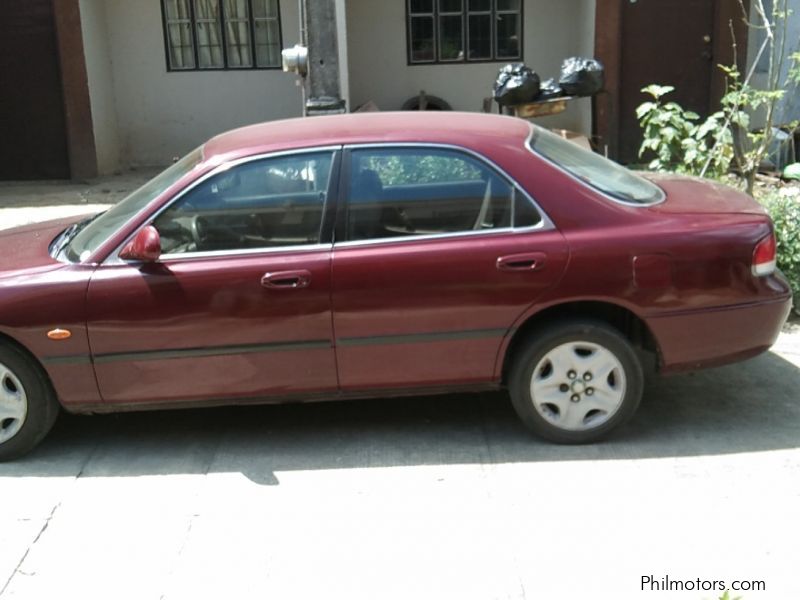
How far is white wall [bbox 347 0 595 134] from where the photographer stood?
14109 mm

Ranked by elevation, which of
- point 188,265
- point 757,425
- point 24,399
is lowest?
point 757,425

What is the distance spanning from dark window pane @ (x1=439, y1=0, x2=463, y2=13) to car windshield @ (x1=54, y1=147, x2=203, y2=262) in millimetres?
9834

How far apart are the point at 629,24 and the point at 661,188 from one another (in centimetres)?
786

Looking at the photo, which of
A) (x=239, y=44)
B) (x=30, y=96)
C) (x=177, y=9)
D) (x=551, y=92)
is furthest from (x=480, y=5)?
(x=30, y=96)

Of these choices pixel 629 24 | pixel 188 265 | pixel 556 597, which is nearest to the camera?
pixel 556 597

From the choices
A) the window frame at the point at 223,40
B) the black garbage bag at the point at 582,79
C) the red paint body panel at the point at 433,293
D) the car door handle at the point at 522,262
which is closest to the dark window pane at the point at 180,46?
the window frame at the point at 223,40

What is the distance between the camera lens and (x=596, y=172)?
498 centimetres

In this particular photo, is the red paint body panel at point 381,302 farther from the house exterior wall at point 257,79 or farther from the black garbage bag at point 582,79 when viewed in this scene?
the house exterior wall at point 257,79

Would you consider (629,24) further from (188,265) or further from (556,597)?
(556,597)

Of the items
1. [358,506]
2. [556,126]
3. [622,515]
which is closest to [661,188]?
[622,515]

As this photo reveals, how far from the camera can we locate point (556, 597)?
3.54 meters

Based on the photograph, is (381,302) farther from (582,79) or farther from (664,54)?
(664,54)

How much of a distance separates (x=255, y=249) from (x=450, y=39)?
1046 cm

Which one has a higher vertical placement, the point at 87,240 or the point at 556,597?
the point at 87,240
